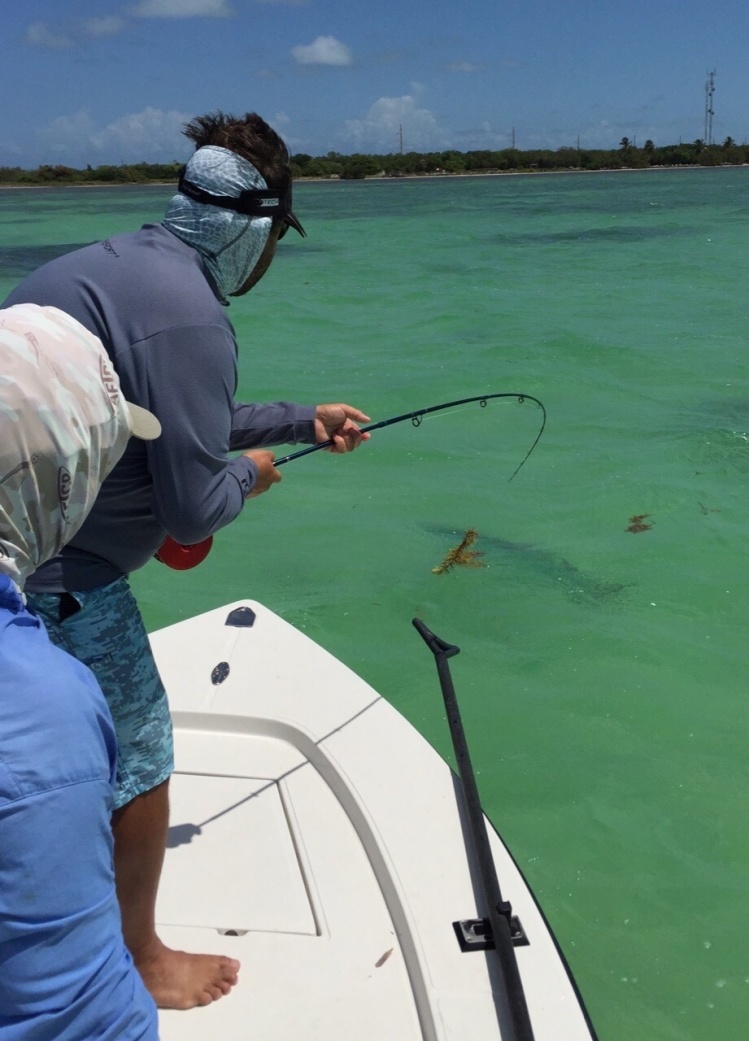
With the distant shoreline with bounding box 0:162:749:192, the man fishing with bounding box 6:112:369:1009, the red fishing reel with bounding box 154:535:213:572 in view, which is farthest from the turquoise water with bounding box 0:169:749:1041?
the distant shoreline with bounding box 0:162:749:192

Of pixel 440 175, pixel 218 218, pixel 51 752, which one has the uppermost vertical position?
pixel 440 175

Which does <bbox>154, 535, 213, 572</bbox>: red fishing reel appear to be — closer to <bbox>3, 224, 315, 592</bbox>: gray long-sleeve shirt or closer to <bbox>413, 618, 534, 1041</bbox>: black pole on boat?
<bbox>3, 224, 315, 592</bbox>: gray long-sleeve shirt

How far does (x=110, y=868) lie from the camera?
39.0 inches

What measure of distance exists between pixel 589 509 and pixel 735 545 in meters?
1.01

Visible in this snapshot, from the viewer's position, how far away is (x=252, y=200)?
1906 mm

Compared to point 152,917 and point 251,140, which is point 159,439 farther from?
point 152,917

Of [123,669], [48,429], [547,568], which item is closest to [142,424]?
[48,429]

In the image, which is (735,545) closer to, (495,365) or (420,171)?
(495,365)

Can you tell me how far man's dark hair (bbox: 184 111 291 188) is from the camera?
193 centimetres

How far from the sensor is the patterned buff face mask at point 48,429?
0.97m

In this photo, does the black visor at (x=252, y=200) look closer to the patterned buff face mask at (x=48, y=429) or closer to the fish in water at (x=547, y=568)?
the patterned buff face mask at (x=48, y=429)

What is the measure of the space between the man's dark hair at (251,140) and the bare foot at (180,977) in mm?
1604

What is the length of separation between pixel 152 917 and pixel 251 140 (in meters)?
1.59

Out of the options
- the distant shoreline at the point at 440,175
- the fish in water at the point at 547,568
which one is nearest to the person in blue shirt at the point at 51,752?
the fish in water at the point at 547,568
